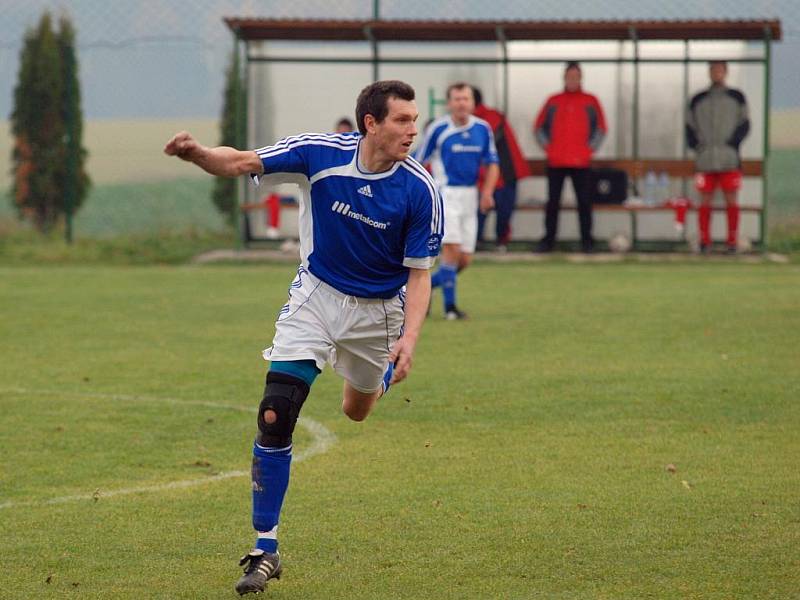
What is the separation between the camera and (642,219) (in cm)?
2370

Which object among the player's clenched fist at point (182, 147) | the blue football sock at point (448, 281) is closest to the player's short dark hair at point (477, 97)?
the blue football sock at point (448, 281)

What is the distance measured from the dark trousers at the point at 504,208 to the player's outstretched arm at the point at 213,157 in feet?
55.8

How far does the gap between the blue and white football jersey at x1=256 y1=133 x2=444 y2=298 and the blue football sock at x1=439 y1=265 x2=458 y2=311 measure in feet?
27.2

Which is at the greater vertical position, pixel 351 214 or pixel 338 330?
pixel 351 214

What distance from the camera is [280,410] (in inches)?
234

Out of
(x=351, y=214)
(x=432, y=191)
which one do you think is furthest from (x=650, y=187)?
(x=351, y=214)

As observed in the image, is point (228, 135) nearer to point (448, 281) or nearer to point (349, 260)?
point (448, 281)

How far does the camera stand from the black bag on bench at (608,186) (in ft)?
76.7

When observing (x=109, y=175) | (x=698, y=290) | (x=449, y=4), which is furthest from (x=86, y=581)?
(x=109, y=175)

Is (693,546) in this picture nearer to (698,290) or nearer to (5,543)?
(5,543)

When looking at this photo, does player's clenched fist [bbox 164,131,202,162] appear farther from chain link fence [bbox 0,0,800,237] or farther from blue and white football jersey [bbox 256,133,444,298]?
chain link fence [bbox 0,0,800,237]

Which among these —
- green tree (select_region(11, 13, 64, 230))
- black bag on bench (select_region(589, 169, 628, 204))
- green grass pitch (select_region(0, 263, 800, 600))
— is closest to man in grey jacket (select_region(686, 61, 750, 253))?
black bag on bench (select_region(589, 169, 628, 204))

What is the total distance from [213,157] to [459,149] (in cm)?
954

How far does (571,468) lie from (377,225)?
2.21m
